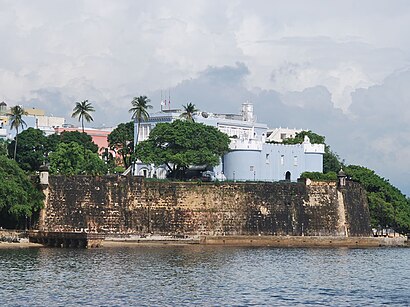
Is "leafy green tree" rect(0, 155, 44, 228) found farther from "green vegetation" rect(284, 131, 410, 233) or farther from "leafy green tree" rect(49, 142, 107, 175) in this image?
"green vegetation" rect(284, 131, 410, 233)

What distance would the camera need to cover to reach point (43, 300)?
3369cm

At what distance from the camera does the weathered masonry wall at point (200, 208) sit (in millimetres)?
61219

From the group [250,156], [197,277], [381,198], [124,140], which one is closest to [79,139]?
[124,140]

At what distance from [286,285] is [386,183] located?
40295 millimetres

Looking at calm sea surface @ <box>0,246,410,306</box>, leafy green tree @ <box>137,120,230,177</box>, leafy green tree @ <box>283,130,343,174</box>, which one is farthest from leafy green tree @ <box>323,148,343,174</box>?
calm sea surface @ <box>0,246,410,306</box>

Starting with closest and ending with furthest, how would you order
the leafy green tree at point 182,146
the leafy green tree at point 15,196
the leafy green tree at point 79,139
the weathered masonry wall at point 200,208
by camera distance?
the leafy green tree at point 15,196
the weathered masonry wall at point 200,208
the leafy green tree at point 182,146
the leafy green tree at point 79,139

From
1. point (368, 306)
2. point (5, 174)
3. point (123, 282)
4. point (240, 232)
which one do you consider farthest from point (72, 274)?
point (240, 232)

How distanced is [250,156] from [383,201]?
10761 millimetres

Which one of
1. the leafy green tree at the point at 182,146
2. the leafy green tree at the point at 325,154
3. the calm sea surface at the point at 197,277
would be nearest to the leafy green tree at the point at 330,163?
the leafy green tree at the point at 325,154

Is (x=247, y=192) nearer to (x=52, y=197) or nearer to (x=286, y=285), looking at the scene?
(x=52, y=197)

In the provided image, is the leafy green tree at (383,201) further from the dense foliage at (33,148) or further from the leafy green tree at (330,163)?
the dense foliage at (33,148)

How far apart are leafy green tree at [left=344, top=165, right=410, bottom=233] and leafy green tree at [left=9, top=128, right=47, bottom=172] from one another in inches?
986

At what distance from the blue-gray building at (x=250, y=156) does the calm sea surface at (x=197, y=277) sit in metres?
17.6

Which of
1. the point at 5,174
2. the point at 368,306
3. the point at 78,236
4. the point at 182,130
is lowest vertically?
the point at 368,306
